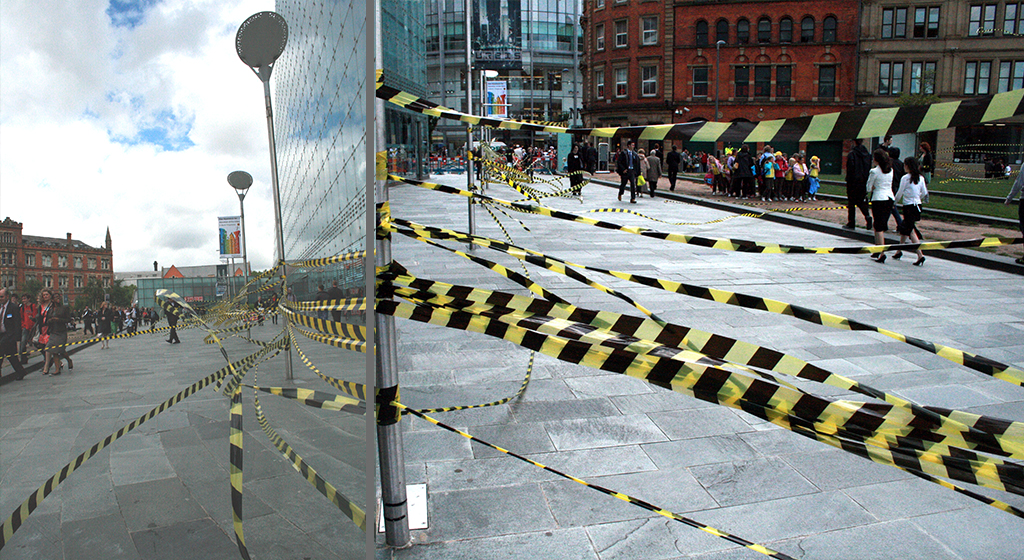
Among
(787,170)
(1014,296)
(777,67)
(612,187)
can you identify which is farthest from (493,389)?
(777,67)

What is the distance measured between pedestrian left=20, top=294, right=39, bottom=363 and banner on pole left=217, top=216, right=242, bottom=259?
311 millimetres

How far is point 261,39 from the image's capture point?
1271 mm

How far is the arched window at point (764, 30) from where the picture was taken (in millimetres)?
45969

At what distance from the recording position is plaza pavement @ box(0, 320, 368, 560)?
109 centimetres

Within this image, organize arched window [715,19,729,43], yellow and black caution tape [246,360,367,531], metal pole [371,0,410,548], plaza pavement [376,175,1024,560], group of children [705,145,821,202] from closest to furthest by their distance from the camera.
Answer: yellow and black caution tape [246,360,367,531] < metal pole [371,0,410,548] < plaza pavement [376,175,1024,560] < group of children [705,145,821,202] < arched window [715,19,729,43]

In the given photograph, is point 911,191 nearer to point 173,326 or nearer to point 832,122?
point 832,122

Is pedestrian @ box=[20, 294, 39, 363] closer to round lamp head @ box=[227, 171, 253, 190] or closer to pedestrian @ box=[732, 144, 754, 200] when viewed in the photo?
round lamp head @ box=[227, 171, 253, 190]

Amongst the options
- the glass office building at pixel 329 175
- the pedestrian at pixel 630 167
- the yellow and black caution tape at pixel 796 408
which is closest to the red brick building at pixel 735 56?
the pedestrian at pixel 630 167

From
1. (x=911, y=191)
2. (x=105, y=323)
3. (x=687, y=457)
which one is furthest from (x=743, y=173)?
(x=105, y=323)

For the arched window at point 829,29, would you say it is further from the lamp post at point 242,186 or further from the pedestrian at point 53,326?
the pedestrian at point 53,326

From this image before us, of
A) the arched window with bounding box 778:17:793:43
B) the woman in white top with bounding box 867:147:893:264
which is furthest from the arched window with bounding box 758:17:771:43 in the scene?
the woman in white top with bounding box 867:147:893:264

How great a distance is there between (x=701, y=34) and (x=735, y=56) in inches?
110

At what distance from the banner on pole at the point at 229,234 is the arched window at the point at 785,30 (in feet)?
168

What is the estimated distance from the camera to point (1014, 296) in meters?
7.86
